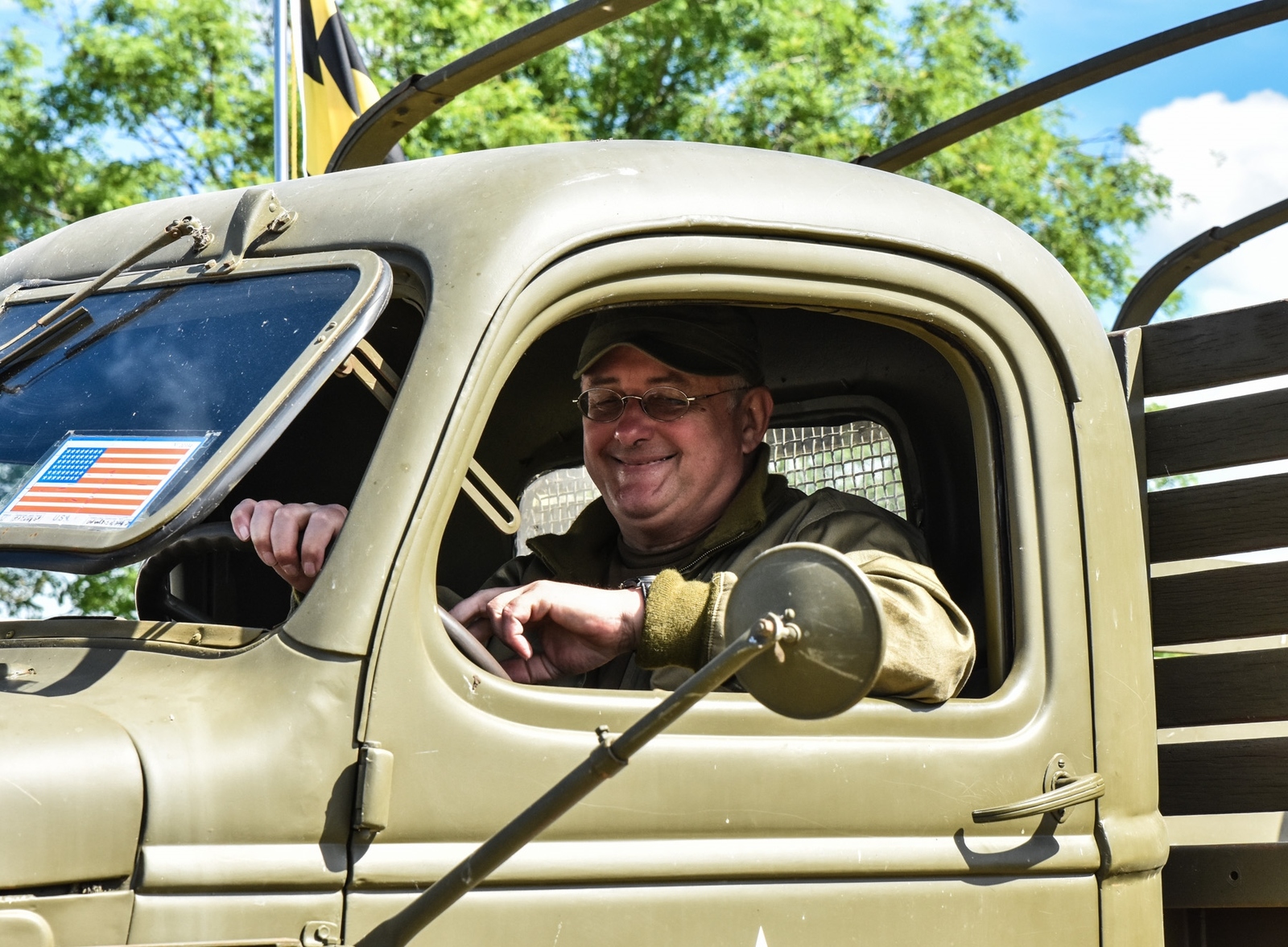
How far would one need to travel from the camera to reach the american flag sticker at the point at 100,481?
6.03 ft

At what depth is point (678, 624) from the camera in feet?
6.89

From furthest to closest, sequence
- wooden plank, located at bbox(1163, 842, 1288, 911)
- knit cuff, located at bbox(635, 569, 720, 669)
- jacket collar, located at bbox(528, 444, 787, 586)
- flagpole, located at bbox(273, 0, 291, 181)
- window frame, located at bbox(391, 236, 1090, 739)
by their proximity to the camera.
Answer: flagpole, located at bbox(273, 0, 291, 181) < jacket collar, located at bbox(528, 444, 787, 586) < wooden plank, located at bbox(1163, 842, 1288, 911) < knit cuff, located at bbox(635, 569, 720, 669) < window frame, located at bbox(391, 236, 1090, 739)

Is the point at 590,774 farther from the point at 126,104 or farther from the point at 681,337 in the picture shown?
the point at 126,104

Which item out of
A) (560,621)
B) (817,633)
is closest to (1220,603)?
(560,621)

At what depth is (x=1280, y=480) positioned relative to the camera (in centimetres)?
263

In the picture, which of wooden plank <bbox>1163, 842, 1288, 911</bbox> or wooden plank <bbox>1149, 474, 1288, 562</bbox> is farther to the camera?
wooden plank <bbox>1149, 474, 1288, 562</bbox>

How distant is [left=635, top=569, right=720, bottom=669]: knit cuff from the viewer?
208 centimetres

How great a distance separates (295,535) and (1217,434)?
1.63m

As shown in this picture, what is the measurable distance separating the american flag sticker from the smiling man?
0.21 metres

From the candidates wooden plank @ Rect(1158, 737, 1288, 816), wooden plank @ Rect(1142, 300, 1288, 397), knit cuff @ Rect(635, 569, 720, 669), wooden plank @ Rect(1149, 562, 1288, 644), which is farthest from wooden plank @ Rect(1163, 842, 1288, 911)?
knit cuff @ Rect(635, 569, 720, 669)

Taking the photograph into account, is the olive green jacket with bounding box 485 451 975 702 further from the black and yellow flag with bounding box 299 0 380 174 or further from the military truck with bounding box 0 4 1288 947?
the black and yellow flag with bounding box 299 0 380 174

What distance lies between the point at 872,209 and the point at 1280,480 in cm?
94

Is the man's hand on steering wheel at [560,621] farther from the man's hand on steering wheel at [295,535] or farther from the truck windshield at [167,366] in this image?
the truck windshield at [167,366]

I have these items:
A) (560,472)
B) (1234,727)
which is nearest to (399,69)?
(560,472)
